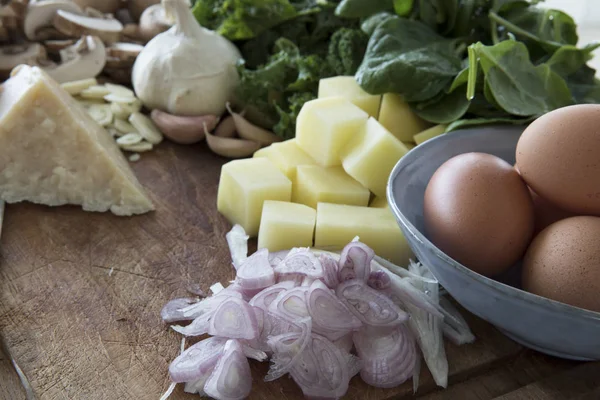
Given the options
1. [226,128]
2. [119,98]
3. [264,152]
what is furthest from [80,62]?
[264,152]

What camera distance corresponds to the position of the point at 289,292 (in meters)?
1.16

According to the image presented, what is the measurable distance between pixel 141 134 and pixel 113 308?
0.75 meters

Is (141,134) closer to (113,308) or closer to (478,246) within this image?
(113,308)

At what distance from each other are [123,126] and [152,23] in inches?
20.4

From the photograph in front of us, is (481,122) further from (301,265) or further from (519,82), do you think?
(301,265)

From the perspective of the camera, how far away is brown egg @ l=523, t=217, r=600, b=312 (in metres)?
0.99

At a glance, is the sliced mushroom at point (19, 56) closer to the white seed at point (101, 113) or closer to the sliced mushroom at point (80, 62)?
the sliced mushroom at point (80, 62)

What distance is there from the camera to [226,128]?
6.14 ft

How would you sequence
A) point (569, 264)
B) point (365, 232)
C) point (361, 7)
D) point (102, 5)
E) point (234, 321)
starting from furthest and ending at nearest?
point (102, 5) → point (361, 7) → point (365, 232) → point (234, 321) → point (569, 264)

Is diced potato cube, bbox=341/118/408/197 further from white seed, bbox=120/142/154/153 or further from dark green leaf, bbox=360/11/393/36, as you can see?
white seed, bbox=120/142/154/153

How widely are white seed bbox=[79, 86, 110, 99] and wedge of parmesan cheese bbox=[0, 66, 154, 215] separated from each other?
0.37 m

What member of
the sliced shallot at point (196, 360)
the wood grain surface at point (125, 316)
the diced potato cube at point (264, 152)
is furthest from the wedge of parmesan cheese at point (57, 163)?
the sliced shallot at point (196, 360)

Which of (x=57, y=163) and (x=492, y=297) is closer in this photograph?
(x=492, y=297)

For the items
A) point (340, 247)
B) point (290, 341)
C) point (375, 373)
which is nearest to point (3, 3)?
point (340, 247)
